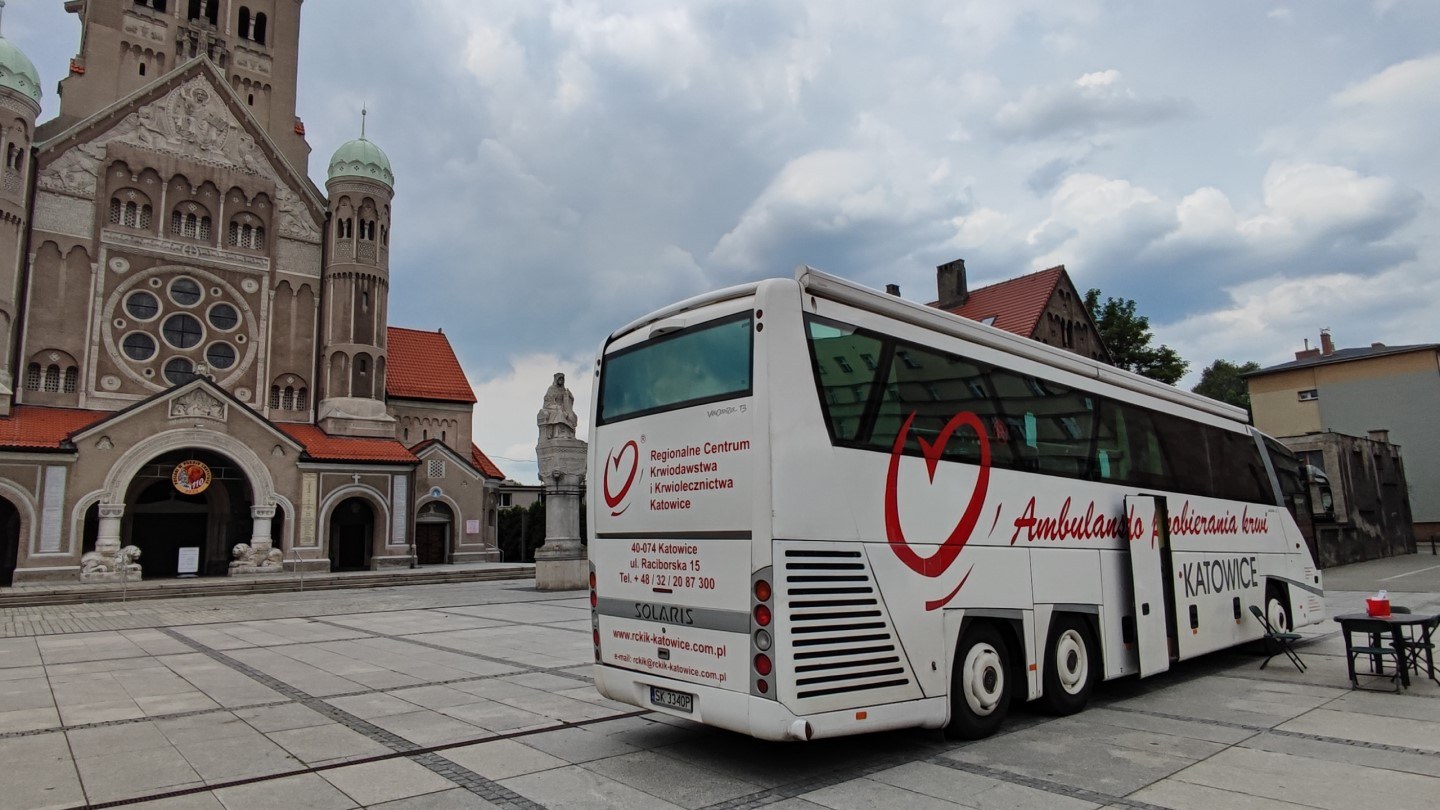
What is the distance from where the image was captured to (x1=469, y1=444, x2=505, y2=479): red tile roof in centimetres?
4625

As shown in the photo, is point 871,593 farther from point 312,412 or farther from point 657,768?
point 312,412

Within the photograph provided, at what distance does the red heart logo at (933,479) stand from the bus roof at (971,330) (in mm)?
817

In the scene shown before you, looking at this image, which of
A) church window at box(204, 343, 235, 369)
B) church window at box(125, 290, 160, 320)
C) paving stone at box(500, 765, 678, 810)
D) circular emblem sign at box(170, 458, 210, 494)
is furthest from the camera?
church window at box(204, 343, 235, 369)

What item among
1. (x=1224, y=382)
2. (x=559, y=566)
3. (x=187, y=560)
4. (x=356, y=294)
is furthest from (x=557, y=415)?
(x=1224, y=382)

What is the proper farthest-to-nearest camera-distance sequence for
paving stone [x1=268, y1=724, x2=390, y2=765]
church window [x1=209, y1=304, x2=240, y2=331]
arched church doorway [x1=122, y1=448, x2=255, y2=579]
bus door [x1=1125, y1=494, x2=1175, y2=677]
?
church window [x1=209, y1=304, x2=240, y2=331], arched church doorway [x1=122, y1=448, x2=255, y2=579], bus door [x1=1125, y1=494, x2=1175, y2=677], paving stone [x1=268, y1=724, x2=390, y2=765]

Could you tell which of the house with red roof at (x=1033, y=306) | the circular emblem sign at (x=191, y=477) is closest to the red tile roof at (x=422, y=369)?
the circular emblem sign at (x=191, y=477)

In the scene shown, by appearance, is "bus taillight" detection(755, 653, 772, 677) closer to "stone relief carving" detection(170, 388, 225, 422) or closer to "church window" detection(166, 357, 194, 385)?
"stone relief carving" detection(170, 388, 225, 422)

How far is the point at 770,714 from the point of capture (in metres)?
5.47

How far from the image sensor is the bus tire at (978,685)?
6.71m

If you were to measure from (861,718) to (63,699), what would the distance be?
863cm

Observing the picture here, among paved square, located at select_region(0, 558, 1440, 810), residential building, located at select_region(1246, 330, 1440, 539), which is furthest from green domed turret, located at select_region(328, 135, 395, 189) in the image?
residential building, located at select_region(1246, 330, 1440, 539)

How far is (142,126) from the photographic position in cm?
3625

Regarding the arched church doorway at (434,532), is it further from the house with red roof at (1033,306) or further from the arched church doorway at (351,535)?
the house with red roof at (1033,306)

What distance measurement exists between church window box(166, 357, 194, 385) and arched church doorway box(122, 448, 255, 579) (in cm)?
397
